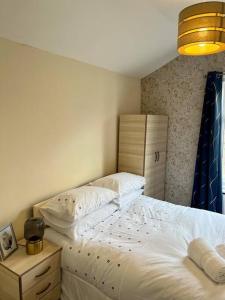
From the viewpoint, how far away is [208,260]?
1493 mm

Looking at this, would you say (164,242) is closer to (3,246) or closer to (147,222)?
(147,222)

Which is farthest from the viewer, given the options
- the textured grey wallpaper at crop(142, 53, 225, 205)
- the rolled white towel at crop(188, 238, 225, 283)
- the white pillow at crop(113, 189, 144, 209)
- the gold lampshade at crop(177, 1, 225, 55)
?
the textured grey wallpaper at crop(142, 53, 225, 205)

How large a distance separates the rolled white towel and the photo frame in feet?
4.27

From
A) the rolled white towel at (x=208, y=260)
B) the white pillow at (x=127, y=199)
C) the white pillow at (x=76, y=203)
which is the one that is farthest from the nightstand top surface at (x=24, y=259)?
the rolled white towel at (x=208, y=260)

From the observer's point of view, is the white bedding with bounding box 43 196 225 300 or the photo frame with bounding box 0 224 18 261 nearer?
the white bedding with bounding box 43 196 225 300

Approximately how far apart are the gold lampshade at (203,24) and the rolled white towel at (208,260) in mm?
1301

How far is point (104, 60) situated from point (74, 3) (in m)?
0.93

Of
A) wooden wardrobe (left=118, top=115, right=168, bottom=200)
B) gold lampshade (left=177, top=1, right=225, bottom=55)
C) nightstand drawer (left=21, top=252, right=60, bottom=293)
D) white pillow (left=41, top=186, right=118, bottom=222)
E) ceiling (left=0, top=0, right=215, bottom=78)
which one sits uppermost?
ceiling (left=0, top=0, right=215, bottom=78)

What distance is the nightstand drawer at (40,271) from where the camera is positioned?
5.18 feet

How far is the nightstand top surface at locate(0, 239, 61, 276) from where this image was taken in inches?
62.9

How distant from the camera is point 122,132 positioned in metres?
3.18

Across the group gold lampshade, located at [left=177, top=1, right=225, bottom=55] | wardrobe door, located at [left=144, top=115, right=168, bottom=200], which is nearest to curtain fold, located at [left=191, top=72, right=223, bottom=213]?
wardrobe door, located at [left=144, top=115, right=168, bottom=200]

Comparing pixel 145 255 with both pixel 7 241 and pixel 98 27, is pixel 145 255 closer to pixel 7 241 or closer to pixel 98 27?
pixel 7 241

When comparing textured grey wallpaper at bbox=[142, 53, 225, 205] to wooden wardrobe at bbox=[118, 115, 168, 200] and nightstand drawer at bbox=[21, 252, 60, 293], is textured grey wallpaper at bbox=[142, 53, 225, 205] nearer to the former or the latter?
wooden wardrobe at bbox=[118, 115, 168, 200]
